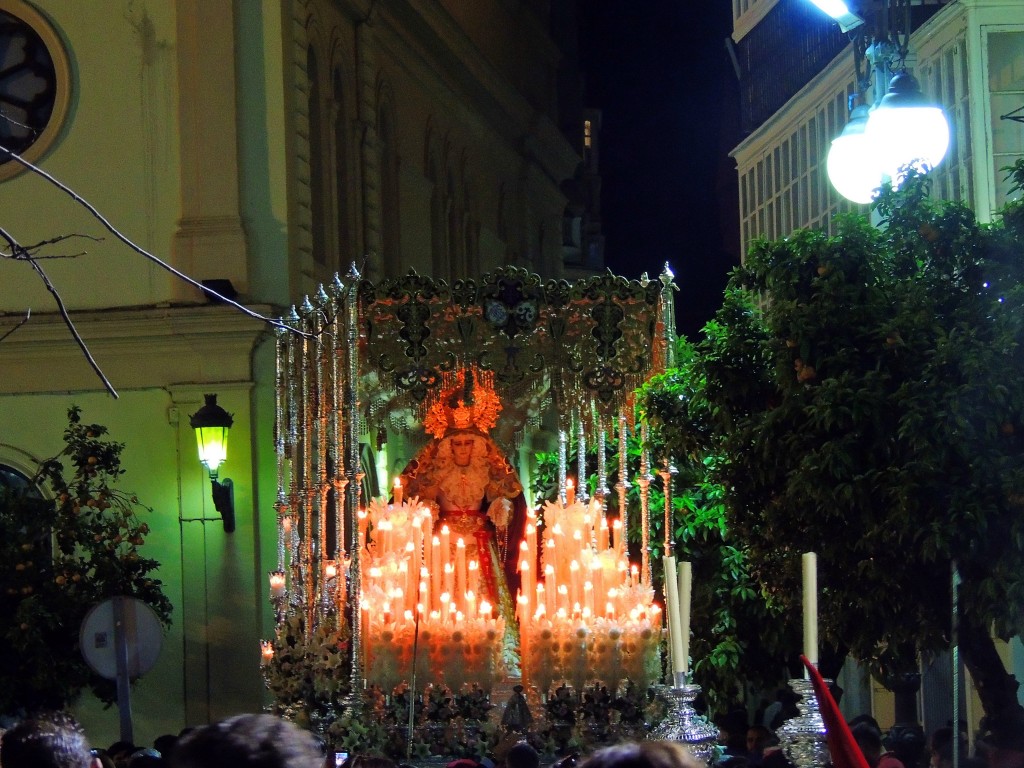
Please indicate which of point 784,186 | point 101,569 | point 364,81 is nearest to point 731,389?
point 101,569

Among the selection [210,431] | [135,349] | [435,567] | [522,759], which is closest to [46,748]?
[522,759]

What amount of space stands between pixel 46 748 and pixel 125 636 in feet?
25.4

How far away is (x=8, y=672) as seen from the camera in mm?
17312

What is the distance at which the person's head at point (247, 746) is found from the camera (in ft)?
15.0

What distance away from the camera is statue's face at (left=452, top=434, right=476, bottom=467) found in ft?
51.2

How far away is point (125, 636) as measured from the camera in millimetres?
12984

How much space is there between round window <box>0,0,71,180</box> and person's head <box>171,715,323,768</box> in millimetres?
16367

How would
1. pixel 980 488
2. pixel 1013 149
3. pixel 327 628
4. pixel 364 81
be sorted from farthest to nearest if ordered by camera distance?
pixel 364 81, pixel 1013 149, pixel 327 628, pixel 980 488

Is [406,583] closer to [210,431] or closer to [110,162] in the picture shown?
[210,431]

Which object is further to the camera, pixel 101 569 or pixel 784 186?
pixel 784 186

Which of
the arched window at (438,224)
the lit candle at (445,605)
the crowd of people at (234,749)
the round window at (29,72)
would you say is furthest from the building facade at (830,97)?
the crowd of people at (234,749)

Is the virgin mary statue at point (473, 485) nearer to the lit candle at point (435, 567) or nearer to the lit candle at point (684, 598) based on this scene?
the lit candle at point (435, 567)

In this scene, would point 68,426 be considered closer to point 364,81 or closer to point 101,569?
point 101,569

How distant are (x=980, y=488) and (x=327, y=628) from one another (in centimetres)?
459
